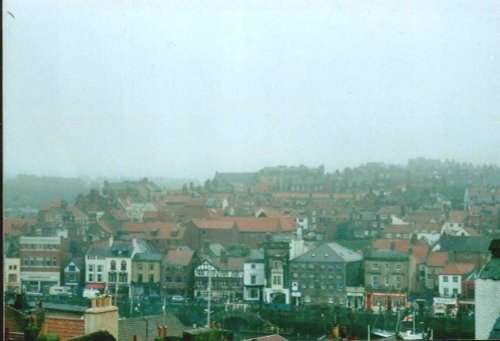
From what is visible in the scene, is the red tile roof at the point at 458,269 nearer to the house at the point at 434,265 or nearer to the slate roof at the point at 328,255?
the house at the point at 434,265

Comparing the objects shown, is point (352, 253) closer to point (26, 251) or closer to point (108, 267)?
point (108, 267)

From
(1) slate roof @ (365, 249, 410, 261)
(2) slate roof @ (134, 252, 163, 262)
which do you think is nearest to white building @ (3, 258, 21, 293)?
(2) slate roof @ (134, 252, 163, 262)

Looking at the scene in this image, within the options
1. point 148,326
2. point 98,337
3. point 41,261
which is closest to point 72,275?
point 41,261

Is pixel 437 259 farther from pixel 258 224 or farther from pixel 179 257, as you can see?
pixel 179 257

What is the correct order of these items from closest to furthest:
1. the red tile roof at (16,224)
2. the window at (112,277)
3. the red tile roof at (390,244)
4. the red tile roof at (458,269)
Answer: the red tile roof at (16,224)
the window at (112,277)
the red tile roof at (390,244)
the red tile roof at (458,269)

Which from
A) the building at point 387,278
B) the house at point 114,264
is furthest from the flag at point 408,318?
the house at point 114,264
